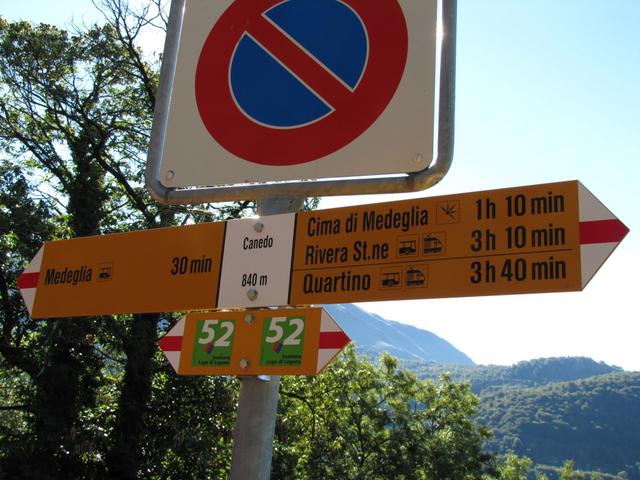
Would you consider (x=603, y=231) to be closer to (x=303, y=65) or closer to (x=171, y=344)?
(x=303, y=65)

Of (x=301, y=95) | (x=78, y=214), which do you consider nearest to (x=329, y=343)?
(x=301, y=95)

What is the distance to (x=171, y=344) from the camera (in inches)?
83.8

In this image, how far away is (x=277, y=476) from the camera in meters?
14.0

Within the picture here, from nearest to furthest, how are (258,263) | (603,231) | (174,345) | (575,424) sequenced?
1. (603,231)
2. (258,263)
3. (174,345)
4. (575,424)

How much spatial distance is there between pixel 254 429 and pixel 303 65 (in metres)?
1.09

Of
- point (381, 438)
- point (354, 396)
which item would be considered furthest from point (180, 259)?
point (354, 396)

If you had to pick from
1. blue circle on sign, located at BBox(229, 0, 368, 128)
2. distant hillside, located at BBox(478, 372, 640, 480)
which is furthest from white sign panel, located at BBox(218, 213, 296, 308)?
distant hillside, located at BBox(478, 372, 640, 480)

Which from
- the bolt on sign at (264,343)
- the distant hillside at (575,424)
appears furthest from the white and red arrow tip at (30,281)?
the distant hillside at (575,424)

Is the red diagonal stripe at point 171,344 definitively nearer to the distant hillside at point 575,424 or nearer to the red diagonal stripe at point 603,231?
the red diagonal stripe at point 603,231

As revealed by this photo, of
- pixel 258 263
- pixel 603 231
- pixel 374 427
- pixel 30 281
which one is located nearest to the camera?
pixel 603 231

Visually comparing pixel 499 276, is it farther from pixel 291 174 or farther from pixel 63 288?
pixel 63 288

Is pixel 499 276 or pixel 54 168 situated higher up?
pixel 54 168

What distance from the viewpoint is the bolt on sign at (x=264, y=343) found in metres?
1.88

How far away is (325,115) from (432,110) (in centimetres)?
32
